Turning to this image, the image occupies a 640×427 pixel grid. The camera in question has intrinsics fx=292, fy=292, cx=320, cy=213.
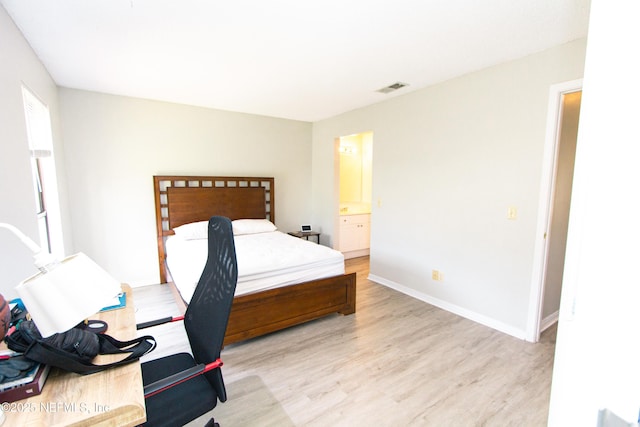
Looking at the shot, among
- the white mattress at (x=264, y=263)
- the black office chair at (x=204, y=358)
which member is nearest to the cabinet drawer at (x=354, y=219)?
the white mattress at (x=264, y=263)

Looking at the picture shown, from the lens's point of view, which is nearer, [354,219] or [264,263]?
[264,263]

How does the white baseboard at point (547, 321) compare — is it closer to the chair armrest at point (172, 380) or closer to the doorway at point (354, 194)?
the doorway at point (354, 194)

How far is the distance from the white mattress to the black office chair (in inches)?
38.0

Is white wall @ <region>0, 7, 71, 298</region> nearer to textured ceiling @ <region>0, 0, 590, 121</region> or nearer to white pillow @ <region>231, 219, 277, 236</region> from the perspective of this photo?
textured ceiling @ <region>0, 0, 590, 121</region>

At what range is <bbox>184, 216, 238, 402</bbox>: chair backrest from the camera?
1.24m

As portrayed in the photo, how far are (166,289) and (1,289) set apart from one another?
220cm

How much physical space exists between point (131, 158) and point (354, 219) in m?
3.39

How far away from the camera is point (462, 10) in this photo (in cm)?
179

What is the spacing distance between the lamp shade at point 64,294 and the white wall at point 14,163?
122cm

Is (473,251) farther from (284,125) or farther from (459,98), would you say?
(284,125)

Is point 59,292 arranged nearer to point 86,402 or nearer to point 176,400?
point 86,402

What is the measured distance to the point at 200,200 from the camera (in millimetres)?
4031

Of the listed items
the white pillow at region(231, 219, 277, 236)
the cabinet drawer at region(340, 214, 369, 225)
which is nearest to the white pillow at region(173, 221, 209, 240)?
the white pillow at region(231, 219, 277, 236)

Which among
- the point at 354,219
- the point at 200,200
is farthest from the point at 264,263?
the point at 354,219
